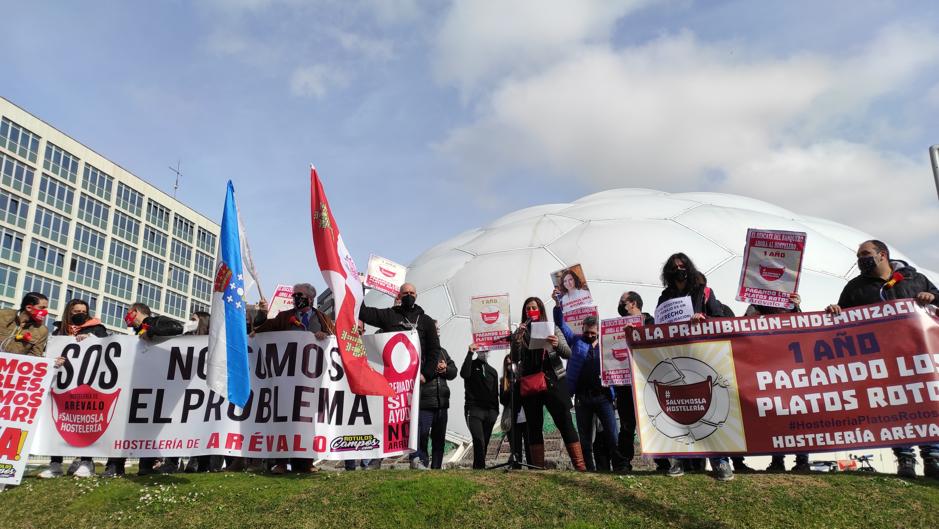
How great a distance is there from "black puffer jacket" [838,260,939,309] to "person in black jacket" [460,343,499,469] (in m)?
3.59

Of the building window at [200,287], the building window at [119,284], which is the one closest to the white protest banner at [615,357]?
the building window at [119,284]

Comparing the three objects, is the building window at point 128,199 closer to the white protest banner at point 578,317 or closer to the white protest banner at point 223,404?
the white protest banner at point 223,404

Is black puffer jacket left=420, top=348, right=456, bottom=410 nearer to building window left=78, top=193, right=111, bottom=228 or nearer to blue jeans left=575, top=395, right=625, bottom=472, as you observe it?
blue jeans left=575, top=395, right=625, bottom=472

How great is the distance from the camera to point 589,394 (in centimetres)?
693

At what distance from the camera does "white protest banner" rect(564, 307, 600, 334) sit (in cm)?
729

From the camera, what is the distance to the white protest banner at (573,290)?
7.36 metres

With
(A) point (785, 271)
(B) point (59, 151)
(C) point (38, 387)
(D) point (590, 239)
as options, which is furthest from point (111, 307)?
(A) point (785, 271)

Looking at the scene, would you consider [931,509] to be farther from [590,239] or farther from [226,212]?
[590,239]

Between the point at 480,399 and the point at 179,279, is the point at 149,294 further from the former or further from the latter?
the point at 480,399

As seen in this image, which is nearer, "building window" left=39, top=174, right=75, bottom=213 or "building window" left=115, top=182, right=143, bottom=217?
"building window" left=39, top=174, right=75, bottom=213

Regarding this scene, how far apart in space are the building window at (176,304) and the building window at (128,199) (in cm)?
873

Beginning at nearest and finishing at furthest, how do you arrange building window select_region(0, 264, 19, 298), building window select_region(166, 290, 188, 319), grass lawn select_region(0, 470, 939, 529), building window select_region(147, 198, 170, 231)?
1. grass lawn select_region(0, 470, 939, 529)
2. building window select_region(0, 264, 19, 298)
3. building window select_region(147, 198, 170, 231)
4. building window select_region(166, 290, 188, 319)

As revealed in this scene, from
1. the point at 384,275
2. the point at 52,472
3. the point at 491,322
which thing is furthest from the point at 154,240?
the point at 491,322

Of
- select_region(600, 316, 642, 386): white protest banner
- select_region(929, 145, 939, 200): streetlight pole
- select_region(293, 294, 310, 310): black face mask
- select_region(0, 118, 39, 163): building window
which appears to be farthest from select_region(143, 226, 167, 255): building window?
select_region(929, 145, 939, 200): streetlight pole
